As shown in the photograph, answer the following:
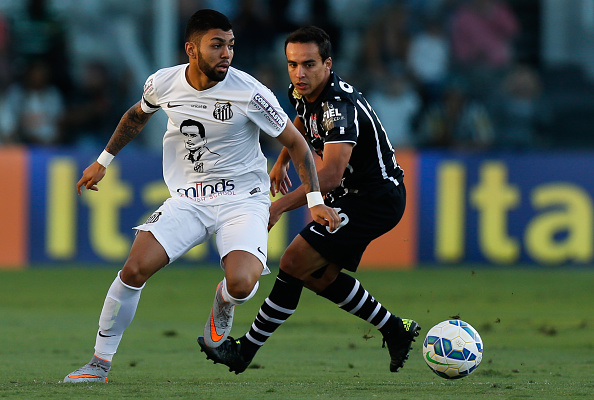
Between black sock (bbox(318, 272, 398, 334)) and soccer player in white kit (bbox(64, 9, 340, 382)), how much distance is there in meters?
0.64

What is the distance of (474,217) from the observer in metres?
12.4

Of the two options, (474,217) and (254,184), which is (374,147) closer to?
(254,184)

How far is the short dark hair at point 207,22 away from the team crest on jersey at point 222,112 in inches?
15.9

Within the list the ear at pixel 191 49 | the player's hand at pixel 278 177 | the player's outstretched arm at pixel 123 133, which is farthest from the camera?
the player's hand at pixel 278 177

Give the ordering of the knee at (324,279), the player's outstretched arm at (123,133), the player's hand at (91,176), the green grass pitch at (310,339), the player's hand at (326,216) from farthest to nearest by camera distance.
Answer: the knee at (324,279) < the player's outstretched arm at (123,133) < the player's hand at (91,176) < the player's hand at (326,216) < the green grass pitch at (310,339)

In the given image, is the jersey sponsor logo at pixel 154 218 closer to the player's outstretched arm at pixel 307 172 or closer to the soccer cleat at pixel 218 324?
the soccer cleat at pixel 218 324

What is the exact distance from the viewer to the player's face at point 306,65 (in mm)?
6094

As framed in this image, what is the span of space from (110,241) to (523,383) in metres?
7.48

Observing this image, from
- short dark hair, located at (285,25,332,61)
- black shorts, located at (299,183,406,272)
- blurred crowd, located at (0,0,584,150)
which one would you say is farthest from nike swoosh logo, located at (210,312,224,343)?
blurred crowd, located at (0,0,584,150)

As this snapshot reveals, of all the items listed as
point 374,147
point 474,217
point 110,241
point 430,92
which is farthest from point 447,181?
point 374,147

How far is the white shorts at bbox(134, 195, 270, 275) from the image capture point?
18.8ft

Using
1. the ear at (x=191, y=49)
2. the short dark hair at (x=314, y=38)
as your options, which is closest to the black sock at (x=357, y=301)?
the short dark hair at (x=314, y=38)

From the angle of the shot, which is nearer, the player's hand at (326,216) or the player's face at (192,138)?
the player's hand at (326,216)

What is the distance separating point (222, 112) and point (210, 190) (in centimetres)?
47
